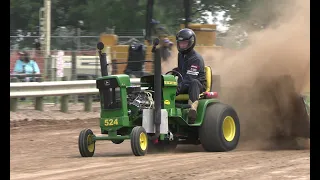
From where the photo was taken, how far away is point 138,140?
963cm

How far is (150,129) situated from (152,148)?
3.36ft

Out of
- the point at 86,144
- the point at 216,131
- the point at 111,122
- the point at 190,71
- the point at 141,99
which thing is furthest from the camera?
the point at 190,71

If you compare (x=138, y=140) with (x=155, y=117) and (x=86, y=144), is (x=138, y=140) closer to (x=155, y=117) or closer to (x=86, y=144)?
(x=155, y=117)

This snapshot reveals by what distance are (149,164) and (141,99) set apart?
1715 millimetres

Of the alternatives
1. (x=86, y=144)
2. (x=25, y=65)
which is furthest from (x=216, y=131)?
(x=25, y=65)

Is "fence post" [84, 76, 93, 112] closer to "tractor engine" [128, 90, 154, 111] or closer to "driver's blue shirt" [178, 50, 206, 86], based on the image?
"driver's blue shirt" [178, 50, 206, 86]

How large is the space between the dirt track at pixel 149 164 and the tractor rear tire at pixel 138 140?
0.39ft

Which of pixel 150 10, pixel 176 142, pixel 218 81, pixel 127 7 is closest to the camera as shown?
pixel 176 142

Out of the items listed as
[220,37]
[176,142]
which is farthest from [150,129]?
[220,37]

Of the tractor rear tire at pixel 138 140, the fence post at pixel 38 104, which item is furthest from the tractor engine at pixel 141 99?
the fence post at pixel 38 104

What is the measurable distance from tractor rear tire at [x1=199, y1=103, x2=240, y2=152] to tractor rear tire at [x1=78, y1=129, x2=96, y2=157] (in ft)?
5.70

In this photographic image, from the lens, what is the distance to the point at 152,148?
11.1 m

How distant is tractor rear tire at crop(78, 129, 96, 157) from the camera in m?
9.94
